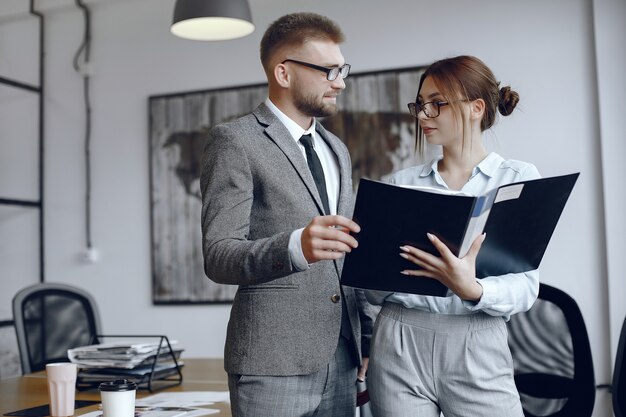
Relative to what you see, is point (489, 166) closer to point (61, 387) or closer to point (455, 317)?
point (455, 317)

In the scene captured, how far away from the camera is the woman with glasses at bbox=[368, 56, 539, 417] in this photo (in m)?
1.38

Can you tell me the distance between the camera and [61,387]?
1602mm

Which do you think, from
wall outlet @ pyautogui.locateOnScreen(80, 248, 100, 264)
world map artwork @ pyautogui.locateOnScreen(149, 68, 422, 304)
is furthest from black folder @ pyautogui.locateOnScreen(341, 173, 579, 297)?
wall outlet @ pyautogui.locateOnScreen(80, 248, 100, 264)

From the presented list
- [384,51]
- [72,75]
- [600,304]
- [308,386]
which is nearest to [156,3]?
[72,75]

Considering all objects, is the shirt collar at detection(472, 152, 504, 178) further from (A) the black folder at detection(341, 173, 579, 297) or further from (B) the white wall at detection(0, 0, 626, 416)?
(B) the white wall at detection(0, 0, 626, 416)

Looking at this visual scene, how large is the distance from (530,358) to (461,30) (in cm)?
212

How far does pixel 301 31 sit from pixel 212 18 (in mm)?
1096

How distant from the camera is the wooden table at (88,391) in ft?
6.02

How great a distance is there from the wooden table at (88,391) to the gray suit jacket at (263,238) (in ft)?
0.95

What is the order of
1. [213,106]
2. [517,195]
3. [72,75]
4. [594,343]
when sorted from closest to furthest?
1. [517,195]
2. [594,343]
3. [213,106]
4. [72,75]

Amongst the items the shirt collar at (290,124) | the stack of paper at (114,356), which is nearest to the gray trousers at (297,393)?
the shirt collar at (290,124)

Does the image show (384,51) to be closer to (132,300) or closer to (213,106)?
(213,106)

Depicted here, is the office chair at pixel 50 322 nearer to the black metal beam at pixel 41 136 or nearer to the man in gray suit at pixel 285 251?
the man in gray suit at pixel 285 251

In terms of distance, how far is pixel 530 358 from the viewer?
6.84ft
